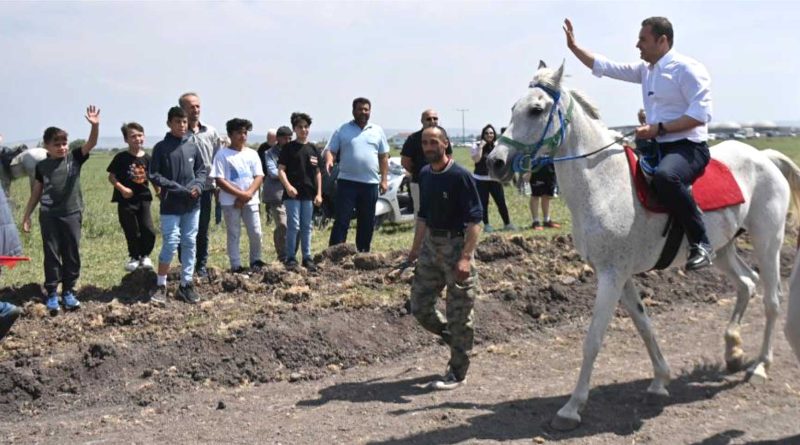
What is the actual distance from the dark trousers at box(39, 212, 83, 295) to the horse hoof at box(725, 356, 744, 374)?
6808 mm

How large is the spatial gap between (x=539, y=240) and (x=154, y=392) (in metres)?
6.26

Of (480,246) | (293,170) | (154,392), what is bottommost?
(154,392)

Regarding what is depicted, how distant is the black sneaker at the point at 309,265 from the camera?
1032cm

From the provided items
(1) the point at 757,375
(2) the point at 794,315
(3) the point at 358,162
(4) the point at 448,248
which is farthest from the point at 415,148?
(2) the point at 794,315

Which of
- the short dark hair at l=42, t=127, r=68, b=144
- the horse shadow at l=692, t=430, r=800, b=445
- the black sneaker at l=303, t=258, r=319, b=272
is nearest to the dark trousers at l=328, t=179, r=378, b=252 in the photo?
the black sneaker at l=303, t=258, r=319, b=272

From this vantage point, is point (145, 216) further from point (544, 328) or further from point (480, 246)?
point (544, 328)

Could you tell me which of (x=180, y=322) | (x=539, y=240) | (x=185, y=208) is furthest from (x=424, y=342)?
(x=539, y=240)

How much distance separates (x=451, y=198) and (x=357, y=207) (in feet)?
15.1

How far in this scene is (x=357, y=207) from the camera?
11336 mm

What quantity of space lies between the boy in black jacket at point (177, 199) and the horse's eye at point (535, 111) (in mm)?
4430

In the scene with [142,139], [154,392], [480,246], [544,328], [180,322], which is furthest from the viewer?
[480,246]

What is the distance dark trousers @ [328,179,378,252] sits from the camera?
1104 cm

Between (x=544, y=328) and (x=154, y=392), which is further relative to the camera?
(x=544, y=328)

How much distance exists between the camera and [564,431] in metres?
6.06
